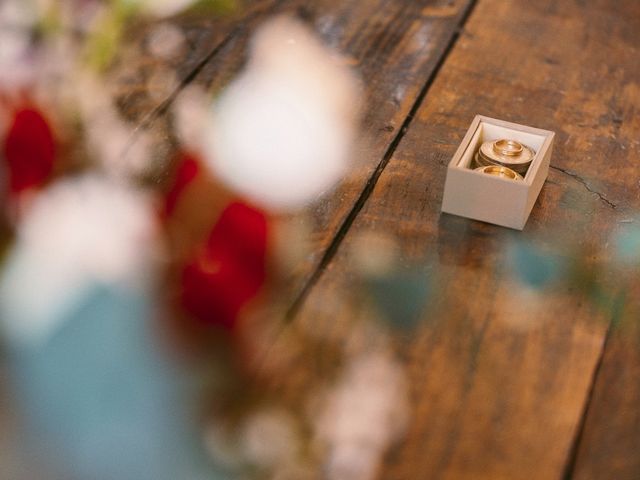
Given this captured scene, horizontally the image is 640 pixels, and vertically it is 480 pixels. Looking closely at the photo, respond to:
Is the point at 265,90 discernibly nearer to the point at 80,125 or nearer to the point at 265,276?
the point at 80,125

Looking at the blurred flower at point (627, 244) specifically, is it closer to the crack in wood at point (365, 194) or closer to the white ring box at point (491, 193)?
the white ring box at point (491, 193)

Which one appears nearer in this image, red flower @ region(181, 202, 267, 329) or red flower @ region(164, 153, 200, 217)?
red flower @ region(181, 202, 267, 329)

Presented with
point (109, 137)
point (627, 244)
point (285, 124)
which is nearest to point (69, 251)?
point (109, 137)

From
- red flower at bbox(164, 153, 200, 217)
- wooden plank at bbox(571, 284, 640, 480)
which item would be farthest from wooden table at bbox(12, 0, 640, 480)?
red flower at bbox(164, 153, 200, 217)

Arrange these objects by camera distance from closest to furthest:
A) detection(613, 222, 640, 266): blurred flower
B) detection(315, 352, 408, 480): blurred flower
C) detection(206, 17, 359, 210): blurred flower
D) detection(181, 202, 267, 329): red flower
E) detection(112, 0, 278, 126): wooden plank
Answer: detection(315, 352, 408, 480): blurred flower < detection(181, 202, 267, 329): red flower < detection(613, 222, 640, 266): blurred flower < detection(206, 17, 359, 210): blurred flower < detection(112, 0, 278, 126): wooden plank

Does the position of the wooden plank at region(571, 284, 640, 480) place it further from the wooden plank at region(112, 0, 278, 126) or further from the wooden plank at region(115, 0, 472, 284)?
the wooden plank at region(112, 0, 278, 126)

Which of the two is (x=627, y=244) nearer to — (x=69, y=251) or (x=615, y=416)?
(x=615, y=416)
